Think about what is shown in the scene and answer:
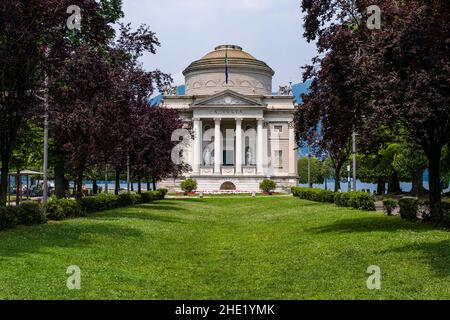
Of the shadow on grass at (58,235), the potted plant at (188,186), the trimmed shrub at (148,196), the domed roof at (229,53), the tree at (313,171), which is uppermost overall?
the domed roof at (229,53)

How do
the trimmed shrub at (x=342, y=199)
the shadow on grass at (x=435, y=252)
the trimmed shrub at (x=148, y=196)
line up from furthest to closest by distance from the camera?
1. the trimmed shrub at (x=148, y=196)
2. the trimmed shrub at (x=342, y=199)
3. the shadow on grass at (x=435, y=252)

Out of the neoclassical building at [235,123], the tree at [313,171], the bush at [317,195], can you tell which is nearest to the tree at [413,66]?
the bush at [317,195]

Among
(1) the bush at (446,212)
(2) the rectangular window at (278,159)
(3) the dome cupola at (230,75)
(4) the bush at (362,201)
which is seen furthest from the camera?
(3) the dome cupola at (230,75)

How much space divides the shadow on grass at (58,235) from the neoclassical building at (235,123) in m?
63.8

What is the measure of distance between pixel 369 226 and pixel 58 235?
11776 mm

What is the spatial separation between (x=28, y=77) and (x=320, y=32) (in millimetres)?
11529

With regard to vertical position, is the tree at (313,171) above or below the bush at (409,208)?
above

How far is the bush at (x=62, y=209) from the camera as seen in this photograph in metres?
26.9

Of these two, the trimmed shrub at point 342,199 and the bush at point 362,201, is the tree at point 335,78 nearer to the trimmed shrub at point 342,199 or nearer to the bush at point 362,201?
the bush at point 362,201

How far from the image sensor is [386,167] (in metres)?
67.6

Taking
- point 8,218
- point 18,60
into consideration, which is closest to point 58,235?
point 8,218
